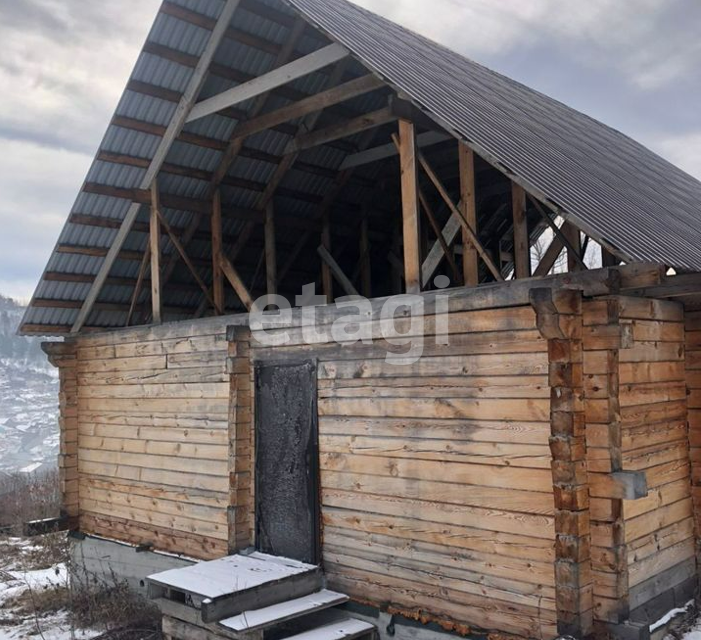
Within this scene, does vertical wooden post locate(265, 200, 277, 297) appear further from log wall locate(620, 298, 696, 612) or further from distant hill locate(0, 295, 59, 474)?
distant hill locate(0, 295, 59, 474)

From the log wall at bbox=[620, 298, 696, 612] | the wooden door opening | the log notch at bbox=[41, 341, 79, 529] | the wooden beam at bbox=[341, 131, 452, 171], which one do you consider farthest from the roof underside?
the wooden door opening

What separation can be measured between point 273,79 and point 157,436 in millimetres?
5164

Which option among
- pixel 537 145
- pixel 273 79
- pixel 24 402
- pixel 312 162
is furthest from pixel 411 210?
pixel 24 402

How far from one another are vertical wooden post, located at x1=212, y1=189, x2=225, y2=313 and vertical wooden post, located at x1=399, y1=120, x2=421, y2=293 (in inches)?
150

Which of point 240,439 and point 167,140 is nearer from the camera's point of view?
point 240,439

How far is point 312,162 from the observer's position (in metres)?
11.6

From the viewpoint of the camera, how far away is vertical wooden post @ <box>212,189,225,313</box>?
10398mm

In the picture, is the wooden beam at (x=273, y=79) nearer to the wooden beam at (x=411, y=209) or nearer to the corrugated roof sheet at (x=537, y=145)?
the corrugated roof sheet at (x=537, y=145)

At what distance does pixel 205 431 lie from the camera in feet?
31.8

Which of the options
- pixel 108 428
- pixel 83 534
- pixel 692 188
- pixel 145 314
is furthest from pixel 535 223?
pixel 83 534

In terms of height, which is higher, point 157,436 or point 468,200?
point 468,200

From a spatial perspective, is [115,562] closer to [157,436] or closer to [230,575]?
[157,436]

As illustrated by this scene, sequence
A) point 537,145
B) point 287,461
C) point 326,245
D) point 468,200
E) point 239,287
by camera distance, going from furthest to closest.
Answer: point 326,245
point 239,287
point 287,461
point 537,145
point 468,200

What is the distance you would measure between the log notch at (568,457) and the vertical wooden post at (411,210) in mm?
1513
